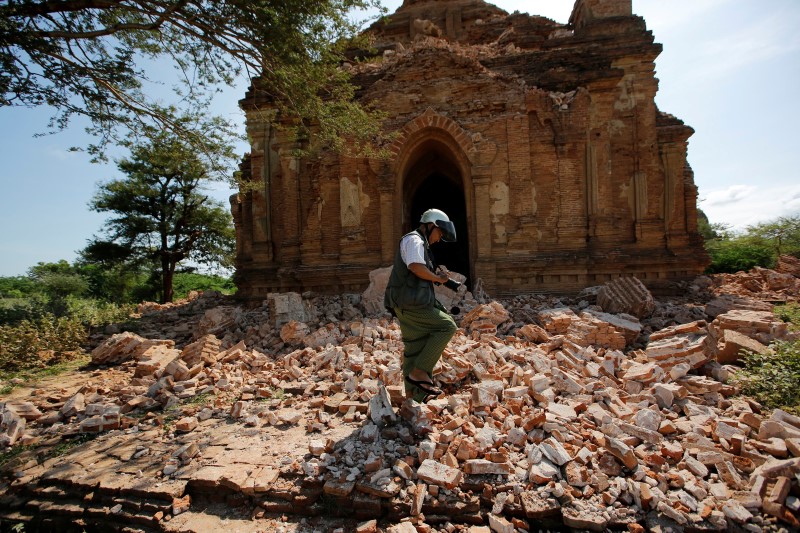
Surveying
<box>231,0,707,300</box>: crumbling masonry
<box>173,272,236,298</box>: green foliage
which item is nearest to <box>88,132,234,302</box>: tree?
<box>173,272,236,298</box>: green foliage

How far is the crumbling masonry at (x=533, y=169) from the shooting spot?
920 cm

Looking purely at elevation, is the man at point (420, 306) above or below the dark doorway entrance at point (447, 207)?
below

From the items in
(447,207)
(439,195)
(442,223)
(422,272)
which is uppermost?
(439,195)

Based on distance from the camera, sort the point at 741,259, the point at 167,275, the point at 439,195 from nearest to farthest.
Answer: the point at 439,195 < the point at 741,259 < the point at 167,275

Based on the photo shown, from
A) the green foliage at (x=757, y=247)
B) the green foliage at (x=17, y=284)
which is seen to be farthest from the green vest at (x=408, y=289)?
the green foliage at (x=17, y=284)

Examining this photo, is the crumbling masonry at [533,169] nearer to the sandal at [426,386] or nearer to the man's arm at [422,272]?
the sandal at [426,386]

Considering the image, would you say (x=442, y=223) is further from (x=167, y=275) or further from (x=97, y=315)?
(x=167, y=275)

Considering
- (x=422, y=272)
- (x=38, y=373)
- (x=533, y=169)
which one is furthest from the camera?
(x=533, y=169)

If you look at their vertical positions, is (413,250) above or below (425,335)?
above

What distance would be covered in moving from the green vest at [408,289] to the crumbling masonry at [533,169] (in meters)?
5.55

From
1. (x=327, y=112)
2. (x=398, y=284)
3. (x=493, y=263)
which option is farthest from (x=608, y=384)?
(x=327, y=112)

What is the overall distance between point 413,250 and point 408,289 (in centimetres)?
37

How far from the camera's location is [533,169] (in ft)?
30.8

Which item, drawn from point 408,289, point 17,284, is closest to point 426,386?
point 408,289
